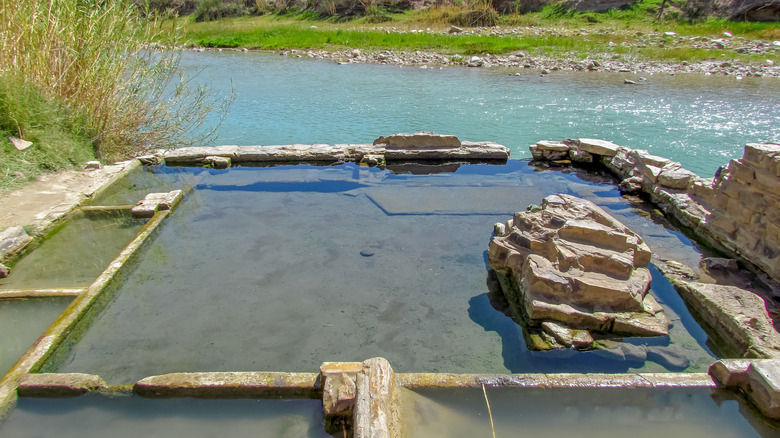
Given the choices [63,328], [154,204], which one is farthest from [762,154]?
[154,204]

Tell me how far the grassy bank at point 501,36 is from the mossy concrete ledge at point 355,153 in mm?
12814

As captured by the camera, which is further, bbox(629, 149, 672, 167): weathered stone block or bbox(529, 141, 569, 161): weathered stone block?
bbox(529, 141, 569, 161): weathered stone block

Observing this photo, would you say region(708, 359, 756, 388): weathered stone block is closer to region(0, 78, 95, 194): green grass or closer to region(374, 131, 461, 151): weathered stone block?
region(374, 131, 461, 151): weathered stone block

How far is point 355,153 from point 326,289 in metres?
4.11

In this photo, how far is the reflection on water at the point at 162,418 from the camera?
308cm

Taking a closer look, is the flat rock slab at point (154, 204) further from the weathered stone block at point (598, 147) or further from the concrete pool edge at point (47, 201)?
the weathered stone block at point (598, 147)

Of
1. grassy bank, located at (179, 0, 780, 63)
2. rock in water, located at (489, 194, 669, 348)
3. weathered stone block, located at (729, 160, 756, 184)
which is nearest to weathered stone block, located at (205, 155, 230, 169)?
rock in water, located at (489, 194, 669, 348)

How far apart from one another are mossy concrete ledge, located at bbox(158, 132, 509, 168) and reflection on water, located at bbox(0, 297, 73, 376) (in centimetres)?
390

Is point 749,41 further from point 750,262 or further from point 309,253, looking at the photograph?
point 309,253

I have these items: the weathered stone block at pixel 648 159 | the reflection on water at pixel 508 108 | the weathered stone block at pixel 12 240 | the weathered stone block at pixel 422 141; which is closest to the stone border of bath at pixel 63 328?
the weathered stone block at pixel 12 240

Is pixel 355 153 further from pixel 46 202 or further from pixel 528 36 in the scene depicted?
pixel 528 36

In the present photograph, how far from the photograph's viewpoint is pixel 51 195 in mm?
6531

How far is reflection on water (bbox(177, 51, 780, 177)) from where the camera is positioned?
33.1ft

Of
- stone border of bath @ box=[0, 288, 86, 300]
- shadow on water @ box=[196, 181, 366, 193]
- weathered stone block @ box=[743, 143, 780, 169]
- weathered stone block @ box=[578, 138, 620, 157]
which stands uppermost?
weathered stone block @ box=[743, 143, 780, 169]
